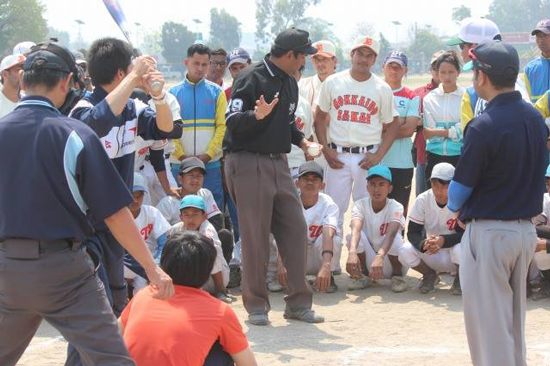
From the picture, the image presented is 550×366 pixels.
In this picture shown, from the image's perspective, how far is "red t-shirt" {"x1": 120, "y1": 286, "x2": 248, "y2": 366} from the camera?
416cm

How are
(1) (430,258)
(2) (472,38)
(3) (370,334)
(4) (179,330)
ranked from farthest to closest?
(1) (430,258)
(2) (472,38)
(3) (370,334)
(4) (179,330)

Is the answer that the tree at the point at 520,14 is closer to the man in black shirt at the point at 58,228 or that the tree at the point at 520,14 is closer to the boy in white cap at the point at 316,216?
the boy in white cap at the point at 316,216

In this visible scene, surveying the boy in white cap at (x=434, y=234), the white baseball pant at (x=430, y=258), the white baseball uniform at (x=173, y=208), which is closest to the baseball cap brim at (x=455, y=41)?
the boy in white cap at (x=434, y=234)

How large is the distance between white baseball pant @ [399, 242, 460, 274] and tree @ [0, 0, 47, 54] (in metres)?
66.3

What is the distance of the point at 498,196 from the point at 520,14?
134932 millimetres

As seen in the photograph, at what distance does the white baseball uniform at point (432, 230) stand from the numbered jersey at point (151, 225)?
226cm

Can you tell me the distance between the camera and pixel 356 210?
8711 mm

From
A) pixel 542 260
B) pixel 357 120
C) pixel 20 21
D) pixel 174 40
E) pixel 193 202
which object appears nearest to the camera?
pixel 542 260

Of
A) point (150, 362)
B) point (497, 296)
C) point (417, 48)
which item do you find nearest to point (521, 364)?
point (497, 296)

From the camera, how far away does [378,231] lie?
862 cm

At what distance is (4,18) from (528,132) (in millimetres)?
73052

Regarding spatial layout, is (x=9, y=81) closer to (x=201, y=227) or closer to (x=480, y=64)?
(x=201, y=227)

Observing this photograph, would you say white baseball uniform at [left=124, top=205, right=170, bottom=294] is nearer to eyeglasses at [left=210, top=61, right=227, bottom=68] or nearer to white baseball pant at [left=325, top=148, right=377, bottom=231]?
white baseball pant at [left=325, top=148, right=377, bottom=231]

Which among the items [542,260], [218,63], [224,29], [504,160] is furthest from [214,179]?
[224,29]
